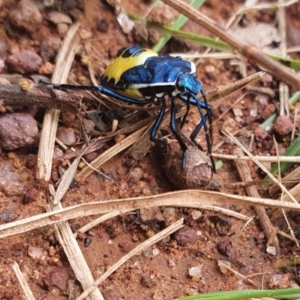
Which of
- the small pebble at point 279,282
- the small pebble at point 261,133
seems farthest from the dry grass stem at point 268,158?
the small pebble at point 279,282

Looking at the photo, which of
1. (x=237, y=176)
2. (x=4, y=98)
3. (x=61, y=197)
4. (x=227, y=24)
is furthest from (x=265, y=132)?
(x=4, y=98)

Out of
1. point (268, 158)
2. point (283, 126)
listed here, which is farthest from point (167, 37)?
point (268, 158)

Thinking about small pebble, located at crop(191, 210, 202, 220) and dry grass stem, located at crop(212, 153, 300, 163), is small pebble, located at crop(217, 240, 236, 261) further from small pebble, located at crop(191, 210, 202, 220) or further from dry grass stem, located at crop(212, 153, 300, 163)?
dry grass stem, located at crop(212, 153, 300, 163)

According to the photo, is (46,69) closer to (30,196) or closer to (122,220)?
(30,196)

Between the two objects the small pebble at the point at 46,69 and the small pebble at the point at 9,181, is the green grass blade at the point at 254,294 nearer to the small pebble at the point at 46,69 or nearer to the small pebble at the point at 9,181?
the small pebble at the point at 9,181

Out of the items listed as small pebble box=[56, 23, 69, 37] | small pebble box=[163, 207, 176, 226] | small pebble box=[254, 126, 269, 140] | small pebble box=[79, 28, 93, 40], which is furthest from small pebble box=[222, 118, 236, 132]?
small pebble box=[56, 23, 69, 37]

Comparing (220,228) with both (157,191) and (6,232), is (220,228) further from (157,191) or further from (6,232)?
(6,232)
